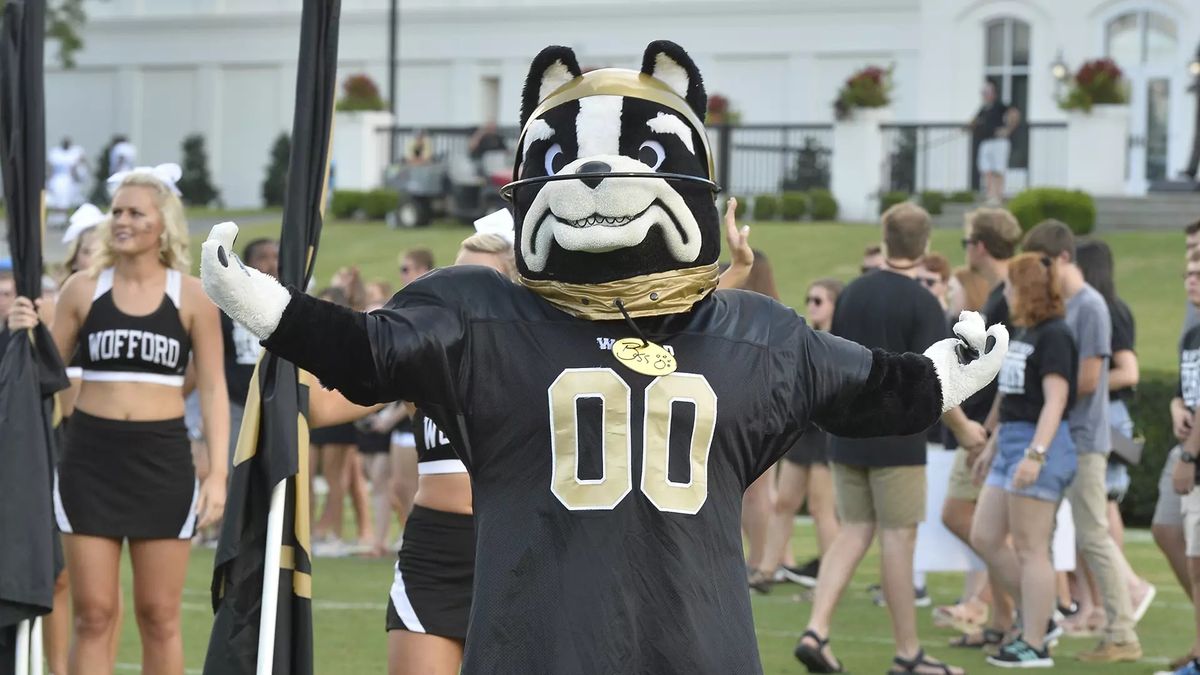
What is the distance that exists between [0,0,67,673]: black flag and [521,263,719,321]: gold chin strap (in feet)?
9.21

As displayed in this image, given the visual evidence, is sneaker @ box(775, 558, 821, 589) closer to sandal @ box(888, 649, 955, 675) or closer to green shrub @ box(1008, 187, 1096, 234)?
sandal @ box(888, 649, 955, 675)

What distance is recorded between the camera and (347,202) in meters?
32.3

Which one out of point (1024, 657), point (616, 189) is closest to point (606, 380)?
point (616, 189)

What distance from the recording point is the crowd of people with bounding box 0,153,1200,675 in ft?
21.3

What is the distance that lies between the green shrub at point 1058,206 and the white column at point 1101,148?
115 inches

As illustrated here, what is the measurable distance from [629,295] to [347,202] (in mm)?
28601

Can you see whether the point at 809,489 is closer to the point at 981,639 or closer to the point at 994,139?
the point at 981,639

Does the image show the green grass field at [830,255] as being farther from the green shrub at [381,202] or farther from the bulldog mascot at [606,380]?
the bulldog mascot at [606,380]

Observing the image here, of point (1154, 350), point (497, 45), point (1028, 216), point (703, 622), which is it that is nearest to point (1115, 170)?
point (1028, 216)

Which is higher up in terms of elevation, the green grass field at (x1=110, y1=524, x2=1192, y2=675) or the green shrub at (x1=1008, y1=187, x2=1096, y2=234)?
the green shrub at (x1=1008, y1=187, x2=1096, y2=234)

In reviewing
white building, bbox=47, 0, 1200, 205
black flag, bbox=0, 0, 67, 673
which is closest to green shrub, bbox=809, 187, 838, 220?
white building, bbox=47, 0, 1200, 205

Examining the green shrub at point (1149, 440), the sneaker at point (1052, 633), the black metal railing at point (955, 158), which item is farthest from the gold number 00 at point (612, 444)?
the black metal railing at point (955, 158)

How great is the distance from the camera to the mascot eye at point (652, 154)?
14.0 feet

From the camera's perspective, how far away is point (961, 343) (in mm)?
4383
